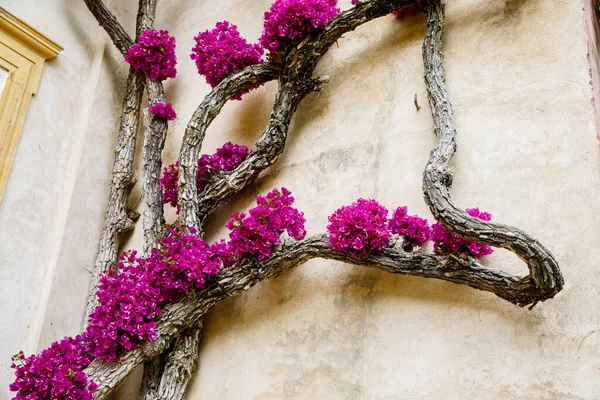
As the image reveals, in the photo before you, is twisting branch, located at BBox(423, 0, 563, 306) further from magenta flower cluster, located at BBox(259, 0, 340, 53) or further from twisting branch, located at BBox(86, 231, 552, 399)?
magenta flower cluster, located at BBox(259, 0, 340, 53)

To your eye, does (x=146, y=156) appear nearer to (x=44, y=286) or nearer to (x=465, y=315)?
(x=44, y=286)

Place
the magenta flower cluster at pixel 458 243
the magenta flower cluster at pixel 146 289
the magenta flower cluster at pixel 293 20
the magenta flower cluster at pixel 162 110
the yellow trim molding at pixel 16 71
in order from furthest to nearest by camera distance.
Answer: the magenta flower cluster at pixel 162 110 → the yellow trim molding at pixel 16 71 → the magenta flower cluster at pixel 293 20 → the magenta flower cluster at pixel 146 289 → the magenta flower cluster at pixel 458 243

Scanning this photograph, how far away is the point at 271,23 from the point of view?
218 centimetres

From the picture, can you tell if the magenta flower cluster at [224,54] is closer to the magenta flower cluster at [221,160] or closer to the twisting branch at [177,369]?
the magenta flower cluster at [221,160]

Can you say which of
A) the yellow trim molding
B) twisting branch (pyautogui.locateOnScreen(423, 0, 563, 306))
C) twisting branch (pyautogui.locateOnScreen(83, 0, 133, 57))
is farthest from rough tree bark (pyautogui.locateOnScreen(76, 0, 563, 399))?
the yellow trim molding

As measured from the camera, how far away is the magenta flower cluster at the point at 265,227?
6.31 feet

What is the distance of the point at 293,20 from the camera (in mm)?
2152

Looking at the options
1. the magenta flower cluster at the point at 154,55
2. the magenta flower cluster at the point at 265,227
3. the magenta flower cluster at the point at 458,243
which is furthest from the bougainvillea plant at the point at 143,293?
the magenta flower cluster at the point at 154,55

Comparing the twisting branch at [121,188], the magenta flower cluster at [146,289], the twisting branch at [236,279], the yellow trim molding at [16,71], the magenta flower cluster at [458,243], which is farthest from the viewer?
the twisting branch at [121,188]

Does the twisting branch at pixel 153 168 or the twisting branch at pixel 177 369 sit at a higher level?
the twisting branch at pixel 153 168

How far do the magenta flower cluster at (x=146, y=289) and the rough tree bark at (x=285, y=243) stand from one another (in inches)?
1.8

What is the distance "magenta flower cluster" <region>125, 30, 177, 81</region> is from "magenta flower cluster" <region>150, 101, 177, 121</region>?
19cm

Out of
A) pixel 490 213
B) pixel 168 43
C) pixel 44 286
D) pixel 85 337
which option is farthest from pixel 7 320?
pixel 490 213

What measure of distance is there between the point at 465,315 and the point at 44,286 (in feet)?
5.41
